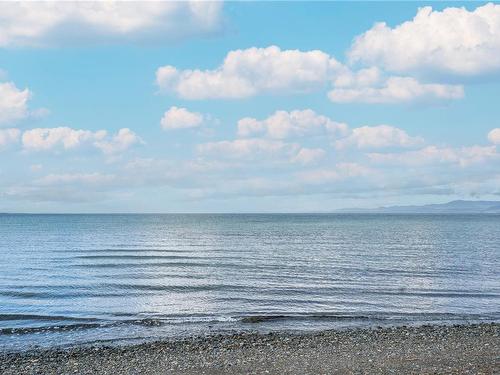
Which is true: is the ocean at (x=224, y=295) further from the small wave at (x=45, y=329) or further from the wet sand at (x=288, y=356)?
the wet sand at (x=288, y=356)

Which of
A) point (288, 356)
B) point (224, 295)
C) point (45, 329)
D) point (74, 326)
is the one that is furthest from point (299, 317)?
point (45, 329)

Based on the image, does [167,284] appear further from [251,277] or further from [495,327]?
[495,327]

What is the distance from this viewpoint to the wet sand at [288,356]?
706 inches

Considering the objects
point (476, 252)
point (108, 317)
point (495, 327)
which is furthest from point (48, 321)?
point (476, 252)

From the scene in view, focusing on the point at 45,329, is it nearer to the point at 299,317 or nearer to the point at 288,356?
the point at 288,356

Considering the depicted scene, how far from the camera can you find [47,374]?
1759cm

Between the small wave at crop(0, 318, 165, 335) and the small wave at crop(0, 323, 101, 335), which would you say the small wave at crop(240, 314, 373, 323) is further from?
the small wave at crop(0, 323, 101, 335)

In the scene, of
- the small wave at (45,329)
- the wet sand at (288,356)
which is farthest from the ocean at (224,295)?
the wet sand at (288,356)

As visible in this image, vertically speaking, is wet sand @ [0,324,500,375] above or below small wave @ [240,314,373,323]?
above

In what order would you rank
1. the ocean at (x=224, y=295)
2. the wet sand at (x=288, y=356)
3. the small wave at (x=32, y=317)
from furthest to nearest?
the small wave at (x=32, y=317), the ocean at (x=224, y=295), the wet sand at (x=288, y=356)

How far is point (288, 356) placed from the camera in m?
19.7

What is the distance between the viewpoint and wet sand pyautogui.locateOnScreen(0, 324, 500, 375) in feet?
58.8

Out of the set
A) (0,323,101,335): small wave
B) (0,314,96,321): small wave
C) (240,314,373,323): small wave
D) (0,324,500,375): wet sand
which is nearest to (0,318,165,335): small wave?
(0,323,101,335): small wave

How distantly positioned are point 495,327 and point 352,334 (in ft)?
24.1
